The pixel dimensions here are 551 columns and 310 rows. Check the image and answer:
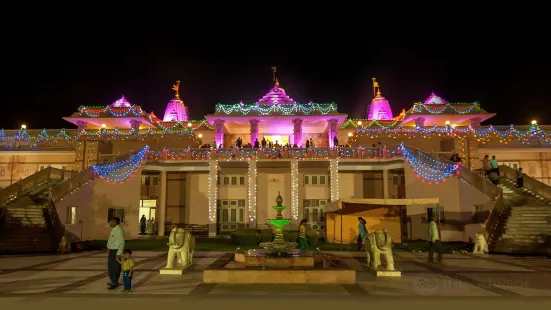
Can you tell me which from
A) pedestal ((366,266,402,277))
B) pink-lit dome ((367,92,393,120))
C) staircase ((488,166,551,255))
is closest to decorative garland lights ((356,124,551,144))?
pink-lit dome ((367,92,393,120))

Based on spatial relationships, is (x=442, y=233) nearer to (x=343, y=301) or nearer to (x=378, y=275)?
(x=378, y=275)

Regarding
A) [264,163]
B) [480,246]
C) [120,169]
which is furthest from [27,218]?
[480,246]

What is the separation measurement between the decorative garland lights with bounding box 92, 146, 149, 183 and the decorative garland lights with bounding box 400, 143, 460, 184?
→ 55.4 feet

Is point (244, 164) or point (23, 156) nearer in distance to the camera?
point (244, 164)

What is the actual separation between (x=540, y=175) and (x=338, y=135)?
15072 mm

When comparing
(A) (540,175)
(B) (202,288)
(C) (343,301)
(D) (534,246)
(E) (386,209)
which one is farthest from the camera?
(A) (540,175)

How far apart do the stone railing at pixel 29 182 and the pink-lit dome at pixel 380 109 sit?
87.3 ft

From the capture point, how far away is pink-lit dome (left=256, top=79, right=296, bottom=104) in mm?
32938

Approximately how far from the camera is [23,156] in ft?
108

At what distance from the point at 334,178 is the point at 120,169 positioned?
1358cm

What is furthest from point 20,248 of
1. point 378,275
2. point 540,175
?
point 540,175

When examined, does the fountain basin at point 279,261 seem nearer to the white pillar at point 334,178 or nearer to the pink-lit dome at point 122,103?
the white pillar at point 334,178

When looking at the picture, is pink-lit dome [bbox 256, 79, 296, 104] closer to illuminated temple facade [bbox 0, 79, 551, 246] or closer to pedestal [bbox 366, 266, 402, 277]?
illuminated temple facade [bbox 0, 79, 551, 246]

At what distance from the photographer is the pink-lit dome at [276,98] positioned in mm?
32938
